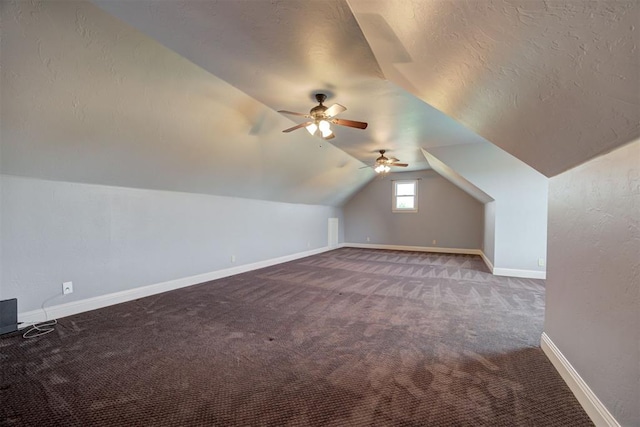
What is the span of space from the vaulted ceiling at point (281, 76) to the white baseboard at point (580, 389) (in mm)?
1403

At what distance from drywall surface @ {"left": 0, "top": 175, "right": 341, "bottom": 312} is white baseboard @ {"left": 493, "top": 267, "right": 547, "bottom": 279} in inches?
198

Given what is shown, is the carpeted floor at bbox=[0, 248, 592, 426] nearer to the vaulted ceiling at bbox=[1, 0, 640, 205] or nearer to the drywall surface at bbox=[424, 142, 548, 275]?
the drywall surface at bbox=[424, 142, 548, 275]

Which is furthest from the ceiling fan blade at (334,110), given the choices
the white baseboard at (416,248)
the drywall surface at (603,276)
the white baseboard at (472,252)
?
the white baseboard at (416,248)

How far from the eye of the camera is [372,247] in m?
9.41

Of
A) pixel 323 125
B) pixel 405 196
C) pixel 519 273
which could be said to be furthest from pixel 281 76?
pixel 405 196

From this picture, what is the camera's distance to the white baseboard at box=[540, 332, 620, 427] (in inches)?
55.8

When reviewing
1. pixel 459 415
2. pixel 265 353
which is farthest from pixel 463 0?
pixel 265 353

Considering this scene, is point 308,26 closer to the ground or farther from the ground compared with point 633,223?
farther from the ground

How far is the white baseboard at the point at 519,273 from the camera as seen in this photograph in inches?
190

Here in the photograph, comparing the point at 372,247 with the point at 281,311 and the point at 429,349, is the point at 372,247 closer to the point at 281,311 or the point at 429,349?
the point at 281,311

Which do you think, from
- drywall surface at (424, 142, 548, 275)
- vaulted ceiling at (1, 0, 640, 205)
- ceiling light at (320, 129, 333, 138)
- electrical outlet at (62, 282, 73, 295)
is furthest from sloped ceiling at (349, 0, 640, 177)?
electrical outlet at (62, 282, 73, 295)

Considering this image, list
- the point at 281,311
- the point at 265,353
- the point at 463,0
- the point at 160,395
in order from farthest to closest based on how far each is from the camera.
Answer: the point at 281,311 < the point at 265,353 < the point at 160,395 < the point at 463,0

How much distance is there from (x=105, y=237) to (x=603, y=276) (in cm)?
480

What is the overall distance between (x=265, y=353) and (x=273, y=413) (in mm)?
739
